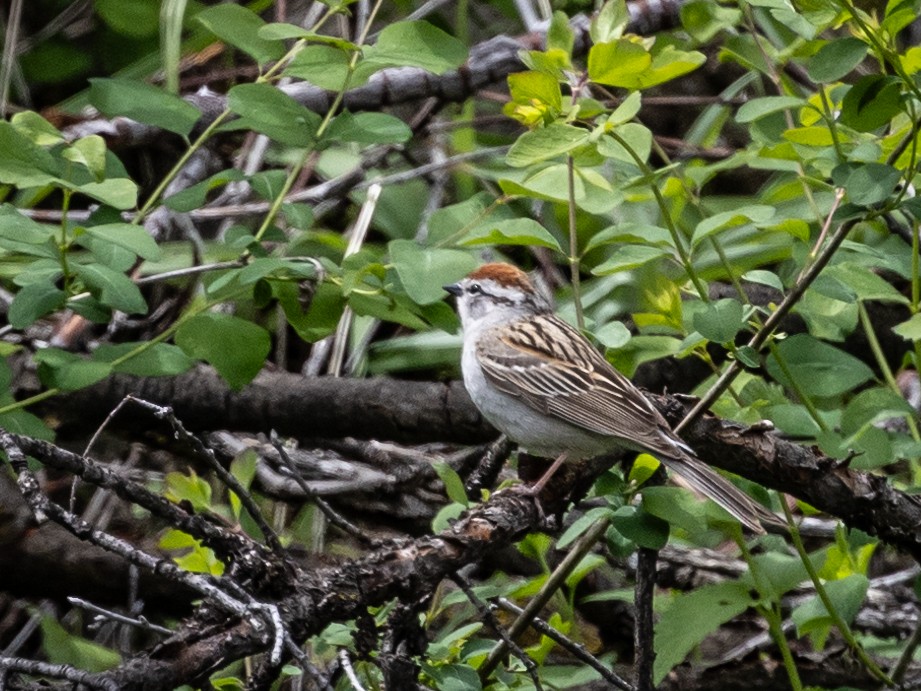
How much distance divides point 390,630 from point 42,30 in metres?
3.51

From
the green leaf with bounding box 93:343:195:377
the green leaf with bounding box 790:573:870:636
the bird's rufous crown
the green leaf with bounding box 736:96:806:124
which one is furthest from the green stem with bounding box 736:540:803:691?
the bird's rufous crown

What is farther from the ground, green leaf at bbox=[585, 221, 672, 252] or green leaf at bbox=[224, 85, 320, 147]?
green leaf at bbox=[224, 85, 320, 147]

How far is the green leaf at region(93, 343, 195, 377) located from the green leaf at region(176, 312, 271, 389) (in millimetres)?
26

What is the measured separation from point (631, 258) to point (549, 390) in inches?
38.2

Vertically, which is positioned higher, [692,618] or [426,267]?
[426,267]

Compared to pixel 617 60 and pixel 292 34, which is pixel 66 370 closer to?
pixel 292 34

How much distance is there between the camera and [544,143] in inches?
81.6

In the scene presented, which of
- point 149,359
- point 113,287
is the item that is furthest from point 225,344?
point 113,287

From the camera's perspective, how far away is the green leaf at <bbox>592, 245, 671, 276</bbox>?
229cm

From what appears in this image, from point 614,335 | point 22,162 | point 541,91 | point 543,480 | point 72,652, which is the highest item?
point 541,91

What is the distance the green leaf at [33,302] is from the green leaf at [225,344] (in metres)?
0.27

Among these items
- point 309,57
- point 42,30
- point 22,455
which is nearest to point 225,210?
point 42,30

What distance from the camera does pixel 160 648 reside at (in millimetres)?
1703

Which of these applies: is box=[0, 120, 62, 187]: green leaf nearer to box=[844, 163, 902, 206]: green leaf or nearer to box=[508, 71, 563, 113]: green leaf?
box=[508, 71, 563, 113]: green leaf
